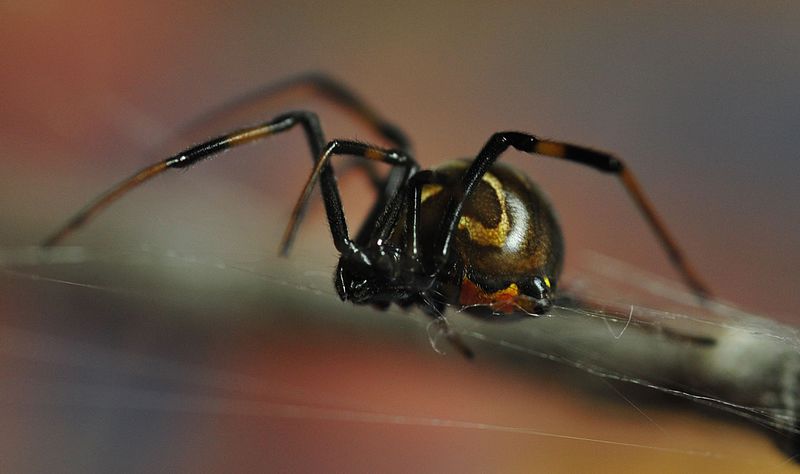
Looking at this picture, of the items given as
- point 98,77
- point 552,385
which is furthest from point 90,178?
point 552,385

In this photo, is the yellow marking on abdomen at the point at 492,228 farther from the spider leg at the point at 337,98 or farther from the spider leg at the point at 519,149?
the spider leg at the point at 337,98

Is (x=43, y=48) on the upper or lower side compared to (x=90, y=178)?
upper

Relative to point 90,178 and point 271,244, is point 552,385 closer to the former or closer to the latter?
point 271,244

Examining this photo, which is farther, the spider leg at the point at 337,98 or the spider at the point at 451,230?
the spider leg at the point at 337,98

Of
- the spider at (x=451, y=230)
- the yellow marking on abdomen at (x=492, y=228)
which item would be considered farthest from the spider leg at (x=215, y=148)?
the yellow marking on abdomen at (x=492, y=228)

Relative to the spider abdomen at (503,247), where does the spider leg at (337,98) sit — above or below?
above

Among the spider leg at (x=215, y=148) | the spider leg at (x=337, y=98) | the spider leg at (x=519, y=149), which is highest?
the spider leg at (x=337, y=98)

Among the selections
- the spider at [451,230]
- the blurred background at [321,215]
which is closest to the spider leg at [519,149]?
the spider at [451,230]
